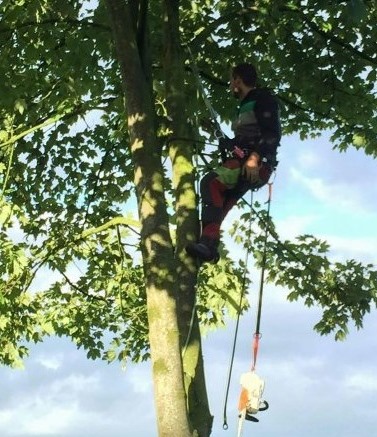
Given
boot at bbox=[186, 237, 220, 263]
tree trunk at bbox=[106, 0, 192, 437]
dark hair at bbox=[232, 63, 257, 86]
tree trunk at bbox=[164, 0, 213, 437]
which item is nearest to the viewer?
tree trunk at bbox=[106, 0, 192, 437]

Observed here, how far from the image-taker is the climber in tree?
20.5 feet

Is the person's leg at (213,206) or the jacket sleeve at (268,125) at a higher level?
the jacket sleeve at (268,125)

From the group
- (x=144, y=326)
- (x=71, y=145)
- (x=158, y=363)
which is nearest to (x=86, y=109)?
(x=71, y=145)

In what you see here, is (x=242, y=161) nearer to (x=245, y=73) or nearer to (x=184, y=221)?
(x=184, y=221)

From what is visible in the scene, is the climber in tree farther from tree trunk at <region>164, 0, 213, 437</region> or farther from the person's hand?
tree trunk at <region>164, 0, 213, 437</region>

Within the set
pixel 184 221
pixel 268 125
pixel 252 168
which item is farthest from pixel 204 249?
pixel 268 125

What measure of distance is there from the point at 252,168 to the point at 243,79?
1.02 m

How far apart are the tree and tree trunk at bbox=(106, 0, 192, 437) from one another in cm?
1

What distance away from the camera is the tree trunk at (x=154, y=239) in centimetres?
534

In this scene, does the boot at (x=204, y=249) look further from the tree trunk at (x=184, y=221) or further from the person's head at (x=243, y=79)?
the person's head at (x=243, y=79)

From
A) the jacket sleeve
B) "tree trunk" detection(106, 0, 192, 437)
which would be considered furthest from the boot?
the jacket sleeve

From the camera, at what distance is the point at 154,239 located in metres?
5.77

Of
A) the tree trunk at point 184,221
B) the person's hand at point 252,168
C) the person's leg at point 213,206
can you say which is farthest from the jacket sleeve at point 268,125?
the tree trunk at point 184,221

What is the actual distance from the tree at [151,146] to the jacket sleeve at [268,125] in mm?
661
